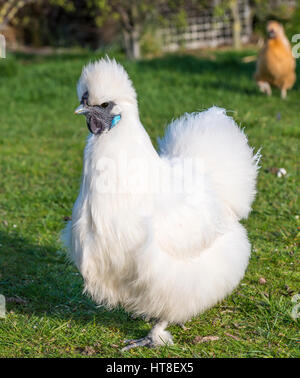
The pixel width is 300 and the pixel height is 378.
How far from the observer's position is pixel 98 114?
3.22m

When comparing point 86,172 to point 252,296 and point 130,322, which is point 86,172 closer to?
point 130,322

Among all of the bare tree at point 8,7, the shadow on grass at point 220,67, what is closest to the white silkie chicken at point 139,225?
the shadow on grass at point 220,67

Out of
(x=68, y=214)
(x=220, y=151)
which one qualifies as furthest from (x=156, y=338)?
(x=68, y=214)

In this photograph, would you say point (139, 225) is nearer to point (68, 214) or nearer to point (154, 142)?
point (68, 214)

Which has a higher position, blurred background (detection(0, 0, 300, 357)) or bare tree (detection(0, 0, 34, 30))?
bare tree (detection(0, 0, 34, 30))

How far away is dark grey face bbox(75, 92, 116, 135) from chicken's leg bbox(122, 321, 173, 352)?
1407mm

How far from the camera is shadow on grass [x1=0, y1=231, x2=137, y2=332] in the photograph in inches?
A: 163

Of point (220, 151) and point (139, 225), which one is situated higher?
point (220, 151)

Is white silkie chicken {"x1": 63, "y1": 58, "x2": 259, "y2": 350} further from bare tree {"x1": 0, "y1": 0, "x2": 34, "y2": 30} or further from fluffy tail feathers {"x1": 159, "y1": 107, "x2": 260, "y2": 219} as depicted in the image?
bare tree {"x1": 0, "y1": 0, "x2": 34, "y2": 30}

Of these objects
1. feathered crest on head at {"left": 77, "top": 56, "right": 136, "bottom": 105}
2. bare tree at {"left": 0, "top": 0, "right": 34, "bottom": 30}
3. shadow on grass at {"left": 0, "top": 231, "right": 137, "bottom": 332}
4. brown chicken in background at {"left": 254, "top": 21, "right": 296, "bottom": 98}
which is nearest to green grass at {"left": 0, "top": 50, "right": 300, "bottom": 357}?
shadow on grass at {"left": 0, "top": 231, "right": 137, "bottom": 332}

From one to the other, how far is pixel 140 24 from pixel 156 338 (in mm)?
10919

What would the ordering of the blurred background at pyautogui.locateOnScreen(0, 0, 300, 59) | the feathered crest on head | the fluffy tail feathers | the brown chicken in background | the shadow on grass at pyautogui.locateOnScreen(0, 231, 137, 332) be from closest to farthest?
the feathered crest on head, the fluffy tail feathers, the shadow on grass at pyautogui.locateOnScreen(0, 231, 137, 332), the brown chicken in background, the blurred background at pyautogui.locateOnScreen(0, 0, 300, 59)

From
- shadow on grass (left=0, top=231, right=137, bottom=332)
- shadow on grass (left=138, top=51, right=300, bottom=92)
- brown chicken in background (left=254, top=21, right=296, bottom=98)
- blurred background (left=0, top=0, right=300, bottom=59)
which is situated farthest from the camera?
blurred background (left=0, top=0, right=300, bottom=59)

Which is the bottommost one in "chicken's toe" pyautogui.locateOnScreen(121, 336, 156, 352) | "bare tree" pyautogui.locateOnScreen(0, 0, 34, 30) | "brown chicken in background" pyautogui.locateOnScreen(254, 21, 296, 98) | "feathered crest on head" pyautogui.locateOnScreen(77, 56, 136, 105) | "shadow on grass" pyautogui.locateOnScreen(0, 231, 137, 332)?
"shadow on grass" pyautogui.locateOnScreen(0, 231, 137, 332)
